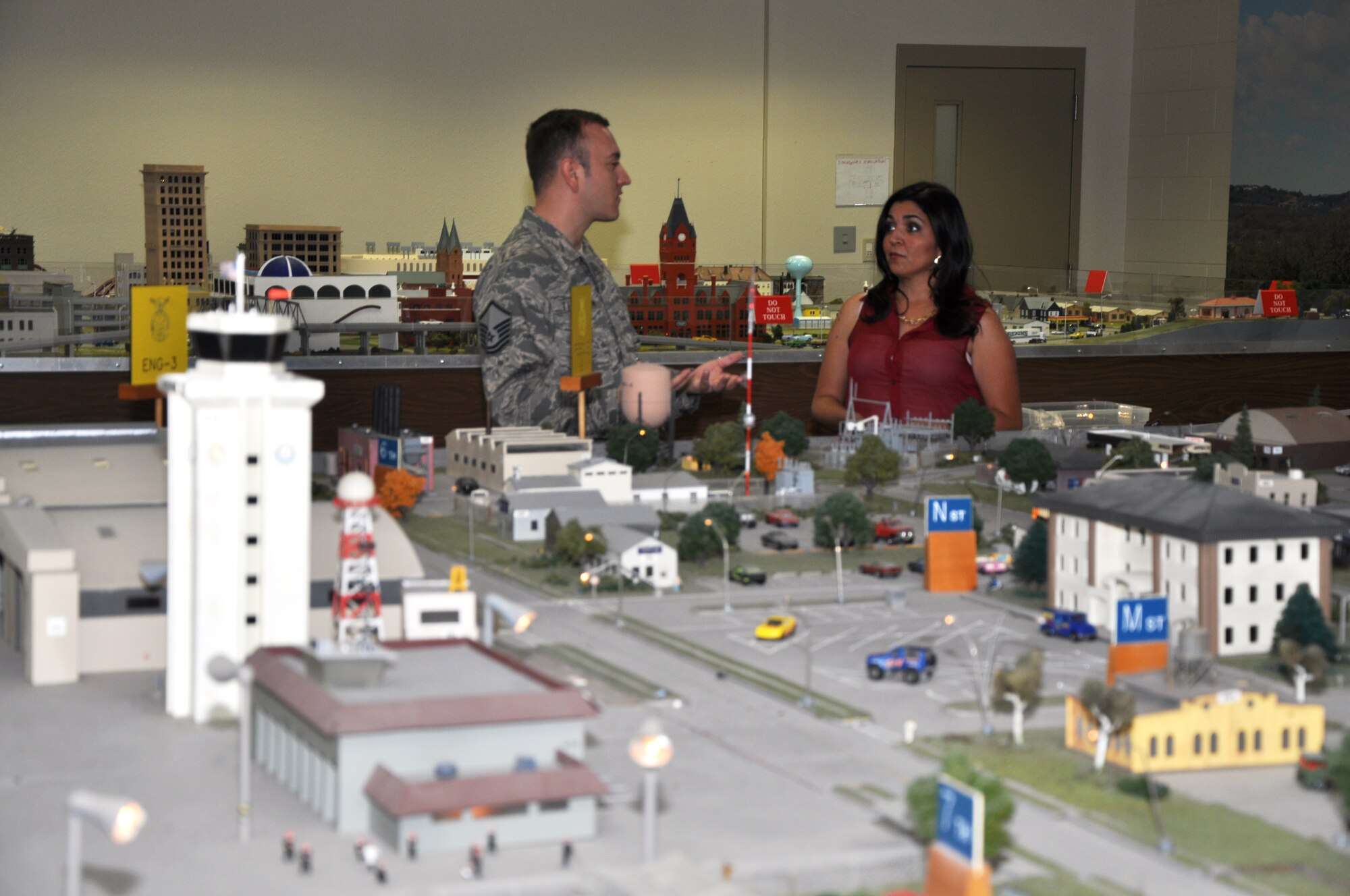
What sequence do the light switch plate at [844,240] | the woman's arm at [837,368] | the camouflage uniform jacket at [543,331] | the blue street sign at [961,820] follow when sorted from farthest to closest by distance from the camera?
1. the light switch plate at [844,240]
2. the woman's arm at [837,368]
3. the camouflage uniform jacket at [543,331]
4. the blue street sign at [961,820]

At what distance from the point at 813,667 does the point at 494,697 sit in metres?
2.96

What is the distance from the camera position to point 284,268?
19250 mm

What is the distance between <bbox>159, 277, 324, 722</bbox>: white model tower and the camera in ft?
32.2

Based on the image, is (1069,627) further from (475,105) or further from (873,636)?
(475,105)

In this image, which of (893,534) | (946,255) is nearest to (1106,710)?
(893,534)

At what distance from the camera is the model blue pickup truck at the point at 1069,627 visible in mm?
11680

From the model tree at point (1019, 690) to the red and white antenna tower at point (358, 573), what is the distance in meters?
3.57

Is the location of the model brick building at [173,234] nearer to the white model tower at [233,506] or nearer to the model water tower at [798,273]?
the model water tower at [798,273]

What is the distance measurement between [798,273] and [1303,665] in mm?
11979

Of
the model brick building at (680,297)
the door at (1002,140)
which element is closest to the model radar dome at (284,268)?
the model brick building at (680,297)

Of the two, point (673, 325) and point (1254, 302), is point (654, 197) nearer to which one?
point (673, 325)

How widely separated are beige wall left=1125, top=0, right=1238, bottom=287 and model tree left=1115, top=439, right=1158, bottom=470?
484 inches

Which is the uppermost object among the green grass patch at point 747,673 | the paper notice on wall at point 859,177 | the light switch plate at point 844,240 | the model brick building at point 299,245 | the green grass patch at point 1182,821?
the paper notice on wall at point 859,177

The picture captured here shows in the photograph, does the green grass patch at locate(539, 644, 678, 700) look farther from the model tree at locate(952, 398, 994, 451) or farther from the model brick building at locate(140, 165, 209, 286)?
the model brick building at locate(140, 165, 209, 286)
